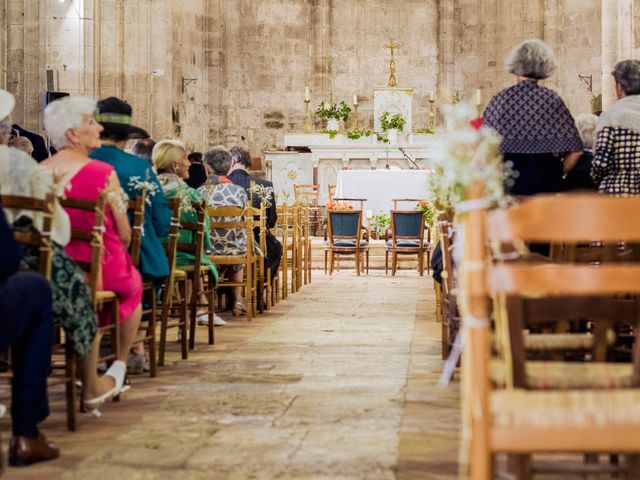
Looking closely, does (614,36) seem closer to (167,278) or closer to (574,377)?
(167,278)

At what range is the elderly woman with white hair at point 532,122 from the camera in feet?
17.5

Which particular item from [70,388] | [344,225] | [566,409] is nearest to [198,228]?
[70,388]

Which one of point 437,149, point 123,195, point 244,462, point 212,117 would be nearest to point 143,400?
point 123,195

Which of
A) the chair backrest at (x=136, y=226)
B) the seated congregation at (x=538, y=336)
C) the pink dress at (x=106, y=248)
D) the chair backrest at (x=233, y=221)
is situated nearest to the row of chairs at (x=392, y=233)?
the chair backrest at (x=233, y=221)

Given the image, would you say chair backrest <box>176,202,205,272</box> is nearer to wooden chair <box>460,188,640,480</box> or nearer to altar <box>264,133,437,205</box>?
wooden chair <box>460,188,640,480</box>

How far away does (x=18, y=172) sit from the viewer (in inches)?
150

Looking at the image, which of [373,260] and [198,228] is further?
[373,260]

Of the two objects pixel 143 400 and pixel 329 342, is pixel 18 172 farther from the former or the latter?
pixel 329 342

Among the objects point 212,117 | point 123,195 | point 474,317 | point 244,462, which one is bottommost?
point 244,462

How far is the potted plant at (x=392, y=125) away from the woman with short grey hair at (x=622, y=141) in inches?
408

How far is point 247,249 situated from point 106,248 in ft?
9.63

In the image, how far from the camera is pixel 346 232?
1206cm

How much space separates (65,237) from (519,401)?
6.87ft

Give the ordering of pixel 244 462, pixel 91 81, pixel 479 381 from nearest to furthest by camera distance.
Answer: pixel 479 381
pixel 244 462
pixel 91 81
